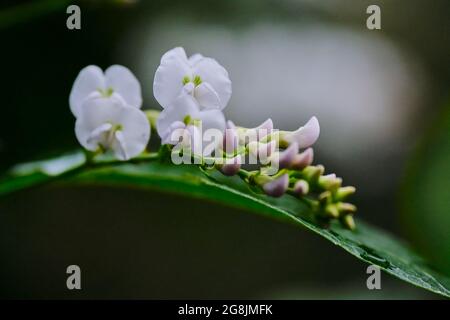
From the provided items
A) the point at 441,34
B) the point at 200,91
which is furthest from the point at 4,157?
the point at 441,34

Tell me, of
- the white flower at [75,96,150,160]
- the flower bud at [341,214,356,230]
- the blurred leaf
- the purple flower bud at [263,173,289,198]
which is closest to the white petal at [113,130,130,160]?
the white flower at [75,96,150,160]

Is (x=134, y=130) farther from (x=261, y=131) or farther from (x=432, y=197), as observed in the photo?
(x=432, y=197)

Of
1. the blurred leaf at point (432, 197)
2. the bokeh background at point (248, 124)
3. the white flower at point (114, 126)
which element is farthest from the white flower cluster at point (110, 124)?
the bokeh background at point (248, 124)

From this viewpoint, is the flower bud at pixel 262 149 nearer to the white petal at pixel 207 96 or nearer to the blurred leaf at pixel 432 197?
the white petal at pixel 207 96

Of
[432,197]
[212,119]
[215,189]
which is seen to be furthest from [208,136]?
[432,197]

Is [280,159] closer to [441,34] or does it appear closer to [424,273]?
[424,273]
